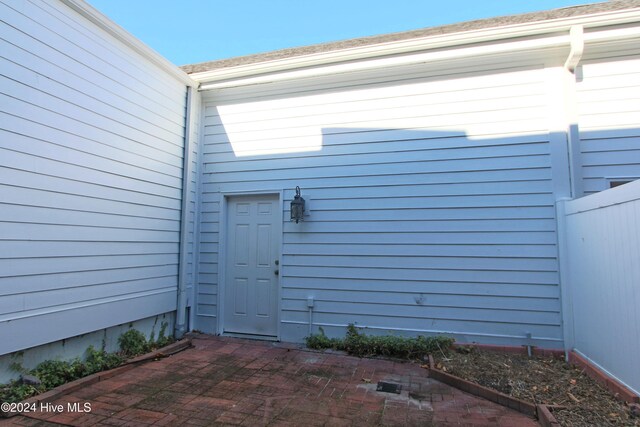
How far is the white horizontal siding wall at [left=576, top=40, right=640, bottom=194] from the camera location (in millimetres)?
3924

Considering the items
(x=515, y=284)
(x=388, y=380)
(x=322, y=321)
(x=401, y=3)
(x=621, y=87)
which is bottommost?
(x=388, y=380)

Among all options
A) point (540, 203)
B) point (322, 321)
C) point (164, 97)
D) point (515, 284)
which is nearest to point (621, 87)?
point (540, 203)

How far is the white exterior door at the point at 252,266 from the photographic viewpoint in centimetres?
500

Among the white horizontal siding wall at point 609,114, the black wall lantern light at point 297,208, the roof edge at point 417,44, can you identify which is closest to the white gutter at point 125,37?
the roof edge at point 417,44

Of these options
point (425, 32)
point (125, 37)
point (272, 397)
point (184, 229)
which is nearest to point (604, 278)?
point (272, 397)

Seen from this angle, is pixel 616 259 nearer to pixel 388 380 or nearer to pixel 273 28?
pixel 388 380

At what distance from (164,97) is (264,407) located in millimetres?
3996

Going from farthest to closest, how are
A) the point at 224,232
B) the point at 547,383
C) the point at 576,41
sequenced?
the point at 224,232 → the point at 576,41 → the point at 547,383

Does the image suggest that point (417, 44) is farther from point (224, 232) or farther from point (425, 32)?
point (224, 232)

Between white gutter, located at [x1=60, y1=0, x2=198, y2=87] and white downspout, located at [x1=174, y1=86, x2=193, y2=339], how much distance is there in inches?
12.0

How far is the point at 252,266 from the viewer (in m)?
5.12

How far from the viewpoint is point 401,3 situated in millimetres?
6535

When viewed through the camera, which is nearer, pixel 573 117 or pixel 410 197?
pixel 573 117

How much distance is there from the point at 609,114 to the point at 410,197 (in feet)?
7.71
